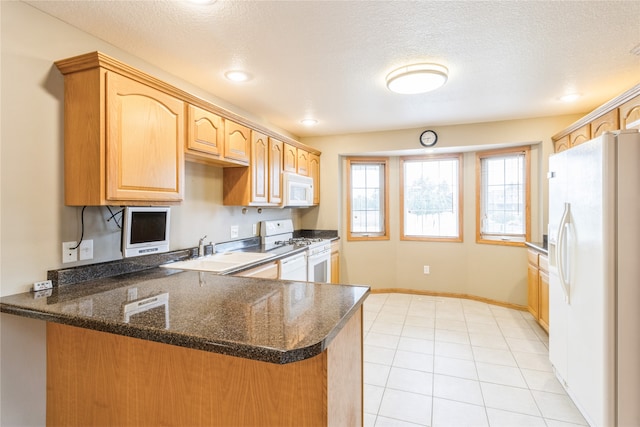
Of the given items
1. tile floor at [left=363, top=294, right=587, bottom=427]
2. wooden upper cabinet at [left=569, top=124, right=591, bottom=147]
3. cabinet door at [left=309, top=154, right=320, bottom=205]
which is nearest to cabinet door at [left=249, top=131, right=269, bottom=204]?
cabinet door at [left=309, top=154, right=320, bottom=205]

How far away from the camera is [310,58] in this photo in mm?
2240

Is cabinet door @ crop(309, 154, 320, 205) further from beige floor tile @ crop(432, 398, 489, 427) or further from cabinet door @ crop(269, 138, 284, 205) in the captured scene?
beige floor tile @ crop(432, 398, 489, 427)

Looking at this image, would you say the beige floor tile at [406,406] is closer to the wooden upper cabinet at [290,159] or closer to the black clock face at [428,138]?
the wooden upper cabinet at [290,159]

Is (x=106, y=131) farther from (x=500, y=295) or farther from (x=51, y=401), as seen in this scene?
(x=500, y=295)

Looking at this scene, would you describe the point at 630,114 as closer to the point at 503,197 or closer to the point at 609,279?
the point at 609,279

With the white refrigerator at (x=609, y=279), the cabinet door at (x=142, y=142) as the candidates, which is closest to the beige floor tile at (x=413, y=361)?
the white refrigerator at (x=609, y=279)

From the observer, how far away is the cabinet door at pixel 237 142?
8.90 feet

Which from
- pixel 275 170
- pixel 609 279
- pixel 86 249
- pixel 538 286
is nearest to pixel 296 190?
pixel 275 170

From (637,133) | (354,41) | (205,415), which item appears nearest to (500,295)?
(637,133)

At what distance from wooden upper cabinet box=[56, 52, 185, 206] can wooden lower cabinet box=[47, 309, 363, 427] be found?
73 centimetres

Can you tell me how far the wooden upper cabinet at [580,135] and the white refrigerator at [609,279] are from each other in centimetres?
137

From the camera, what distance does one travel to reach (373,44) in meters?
2.05

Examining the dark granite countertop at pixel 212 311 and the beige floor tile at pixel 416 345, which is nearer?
the dark granite countertop at pixel 212 311

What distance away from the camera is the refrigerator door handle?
210 cm
